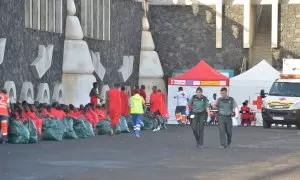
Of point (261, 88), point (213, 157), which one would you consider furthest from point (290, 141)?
point (261, 88)

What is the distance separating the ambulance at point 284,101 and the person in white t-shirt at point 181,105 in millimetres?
3380

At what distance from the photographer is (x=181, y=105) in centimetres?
4362

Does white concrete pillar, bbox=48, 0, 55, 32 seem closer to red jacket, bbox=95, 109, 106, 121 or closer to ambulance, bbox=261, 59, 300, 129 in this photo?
red jacket, bbox=95, 109, 106, 121

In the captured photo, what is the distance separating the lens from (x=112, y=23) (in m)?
48.4

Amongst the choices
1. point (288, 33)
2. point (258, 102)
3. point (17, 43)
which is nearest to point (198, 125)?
point (17, 43)

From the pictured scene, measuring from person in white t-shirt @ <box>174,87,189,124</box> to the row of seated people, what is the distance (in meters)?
10.3

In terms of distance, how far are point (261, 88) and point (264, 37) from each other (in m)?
10.7

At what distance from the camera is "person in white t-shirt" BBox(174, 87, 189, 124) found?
43.6 m

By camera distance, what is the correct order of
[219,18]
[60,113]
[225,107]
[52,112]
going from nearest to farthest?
[225,107] → [52,112] → [60,113] → [219,18]

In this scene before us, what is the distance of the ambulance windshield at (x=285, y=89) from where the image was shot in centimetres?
4212

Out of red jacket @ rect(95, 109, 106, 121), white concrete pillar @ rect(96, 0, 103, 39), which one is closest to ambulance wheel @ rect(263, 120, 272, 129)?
white concrete pillar @ rect(96, 0, 103, 39)

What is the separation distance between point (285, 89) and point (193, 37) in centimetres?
1333

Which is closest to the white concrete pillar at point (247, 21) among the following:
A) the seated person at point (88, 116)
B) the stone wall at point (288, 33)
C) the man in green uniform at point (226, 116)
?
the stone wall at point (288, 33)

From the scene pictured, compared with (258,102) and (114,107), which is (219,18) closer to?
(258,102)
